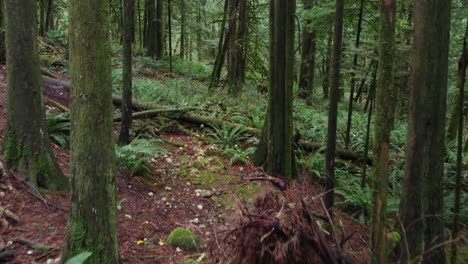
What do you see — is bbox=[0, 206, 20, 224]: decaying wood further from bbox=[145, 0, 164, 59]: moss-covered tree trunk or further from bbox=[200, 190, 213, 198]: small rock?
bbox=[145, 0, 164, 59]: moss-covered tree trunk

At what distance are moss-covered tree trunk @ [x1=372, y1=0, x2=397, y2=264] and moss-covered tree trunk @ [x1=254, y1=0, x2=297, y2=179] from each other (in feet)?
11.5

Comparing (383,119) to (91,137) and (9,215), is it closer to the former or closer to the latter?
(91,137)

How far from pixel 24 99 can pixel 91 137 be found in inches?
99.5

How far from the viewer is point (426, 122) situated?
18.3 ft

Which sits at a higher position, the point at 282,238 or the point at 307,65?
the point at 307,65

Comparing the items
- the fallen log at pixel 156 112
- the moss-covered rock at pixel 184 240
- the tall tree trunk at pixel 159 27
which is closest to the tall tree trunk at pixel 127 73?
the fallen log at pixel 156 112

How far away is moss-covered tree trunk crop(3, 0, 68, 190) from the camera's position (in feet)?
18.0

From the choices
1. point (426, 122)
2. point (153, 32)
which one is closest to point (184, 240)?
point (426, 122)

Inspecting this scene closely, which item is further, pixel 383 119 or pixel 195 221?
pixel 195 221

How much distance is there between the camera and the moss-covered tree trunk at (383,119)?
3.48 m

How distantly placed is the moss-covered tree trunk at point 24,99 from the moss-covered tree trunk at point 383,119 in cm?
442

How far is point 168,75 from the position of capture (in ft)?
57.4

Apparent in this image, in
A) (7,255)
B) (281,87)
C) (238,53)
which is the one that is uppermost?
(238,53)

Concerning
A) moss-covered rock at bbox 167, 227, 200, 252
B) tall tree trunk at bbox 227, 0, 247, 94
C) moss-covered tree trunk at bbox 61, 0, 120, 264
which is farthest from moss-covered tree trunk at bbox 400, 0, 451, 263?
tall tree trunk at bbox 227, 0, 247, 94
